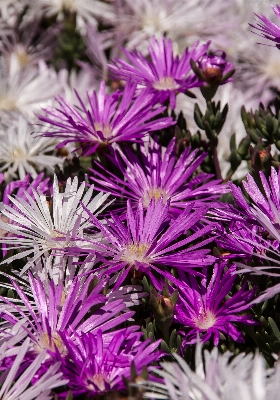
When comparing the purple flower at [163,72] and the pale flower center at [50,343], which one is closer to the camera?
the pale flower center at [50,343]

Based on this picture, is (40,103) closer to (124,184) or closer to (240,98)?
(240,98)

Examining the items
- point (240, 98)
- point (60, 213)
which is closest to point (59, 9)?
point (240, 98)

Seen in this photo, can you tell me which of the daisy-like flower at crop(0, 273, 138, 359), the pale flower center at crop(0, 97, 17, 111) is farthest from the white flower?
the daisy-like flower at crop(0, 273, 138, 359)

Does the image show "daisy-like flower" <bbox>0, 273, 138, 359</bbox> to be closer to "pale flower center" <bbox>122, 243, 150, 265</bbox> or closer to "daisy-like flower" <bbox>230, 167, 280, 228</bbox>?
"pale flower center" <bbox>122, 243, 150, 265</bbox>

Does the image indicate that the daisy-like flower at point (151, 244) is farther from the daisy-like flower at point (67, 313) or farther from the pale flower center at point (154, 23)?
the pale flower center at point (154, 23)

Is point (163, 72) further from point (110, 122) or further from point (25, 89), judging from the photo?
point (25, 89)

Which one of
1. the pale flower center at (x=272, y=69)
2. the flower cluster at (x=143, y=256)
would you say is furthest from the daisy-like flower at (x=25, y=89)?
the pale flower center at (x=272, y=69)
